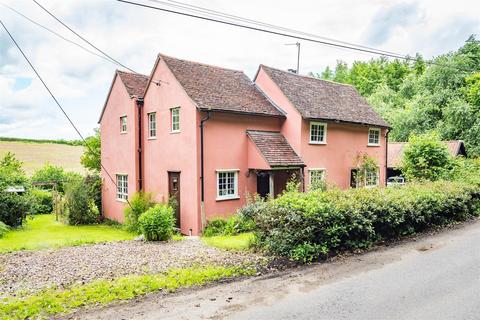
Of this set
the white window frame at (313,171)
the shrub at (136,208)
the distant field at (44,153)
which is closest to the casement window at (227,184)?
the shrub at (136,208)

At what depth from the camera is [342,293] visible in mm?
7379

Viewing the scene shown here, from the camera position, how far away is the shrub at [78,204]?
21.7 meters

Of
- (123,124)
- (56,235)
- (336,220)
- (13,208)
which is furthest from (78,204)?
(336,220)

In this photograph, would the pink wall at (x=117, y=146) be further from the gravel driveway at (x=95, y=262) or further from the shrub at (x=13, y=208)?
the gravel driveway at (x=95, y=262)

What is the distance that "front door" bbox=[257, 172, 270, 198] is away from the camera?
1878 cm

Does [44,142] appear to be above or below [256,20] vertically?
below

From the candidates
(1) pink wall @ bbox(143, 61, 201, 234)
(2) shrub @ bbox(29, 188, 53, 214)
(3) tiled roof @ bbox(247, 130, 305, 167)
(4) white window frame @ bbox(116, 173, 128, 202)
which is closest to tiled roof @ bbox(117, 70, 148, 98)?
(1) pink wall @ bbox(143, 61, 201, 234)

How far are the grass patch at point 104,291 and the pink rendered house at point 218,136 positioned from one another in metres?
7.67

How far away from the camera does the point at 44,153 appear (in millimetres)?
47188

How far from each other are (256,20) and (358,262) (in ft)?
31.6

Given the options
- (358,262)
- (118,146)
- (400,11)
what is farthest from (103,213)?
(400,11)

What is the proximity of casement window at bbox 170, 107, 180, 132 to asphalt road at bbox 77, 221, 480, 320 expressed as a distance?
10817 millimetres

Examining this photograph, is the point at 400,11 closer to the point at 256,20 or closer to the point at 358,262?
the point at 256,20

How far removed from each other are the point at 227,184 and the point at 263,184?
2.56 metres
